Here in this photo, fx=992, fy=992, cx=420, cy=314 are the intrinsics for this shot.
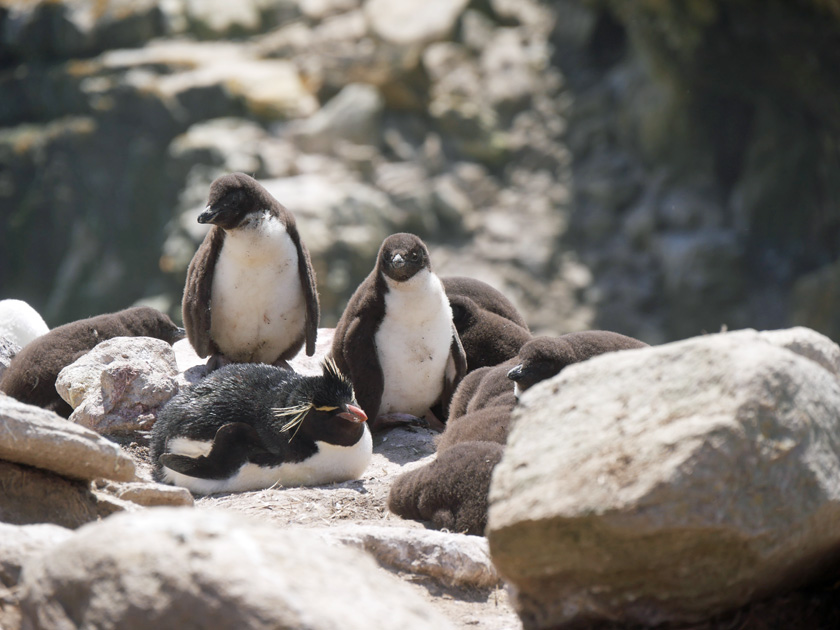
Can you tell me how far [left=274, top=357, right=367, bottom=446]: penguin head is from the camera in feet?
17.3

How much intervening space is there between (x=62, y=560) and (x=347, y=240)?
2128 centimetres

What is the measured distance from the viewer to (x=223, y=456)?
5.25 m

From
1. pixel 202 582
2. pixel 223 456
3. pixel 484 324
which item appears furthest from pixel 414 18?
pixel 202 582

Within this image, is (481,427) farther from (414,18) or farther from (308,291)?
(414,18)

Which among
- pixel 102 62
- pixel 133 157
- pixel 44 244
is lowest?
pixel 44 244

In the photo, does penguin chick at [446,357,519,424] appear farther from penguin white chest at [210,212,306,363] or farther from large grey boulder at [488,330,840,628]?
large grey boulder at [488,330,840,628]

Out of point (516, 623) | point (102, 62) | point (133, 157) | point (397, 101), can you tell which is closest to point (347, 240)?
point (397, 101)

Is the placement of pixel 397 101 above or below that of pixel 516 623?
below

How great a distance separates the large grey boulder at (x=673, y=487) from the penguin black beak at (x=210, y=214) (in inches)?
159

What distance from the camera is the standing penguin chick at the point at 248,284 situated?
6.69m

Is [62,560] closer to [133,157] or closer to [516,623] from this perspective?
[516,623]

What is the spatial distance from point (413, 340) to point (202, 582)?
478cm

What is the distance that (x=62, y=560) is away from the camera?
2.30 meters

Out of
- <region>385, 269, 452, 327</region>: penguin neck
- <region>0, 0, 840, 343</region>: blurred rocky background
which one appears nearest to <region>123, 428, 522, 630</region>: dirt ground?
<region>385, 269, 452, 327</region>: penguin neck
